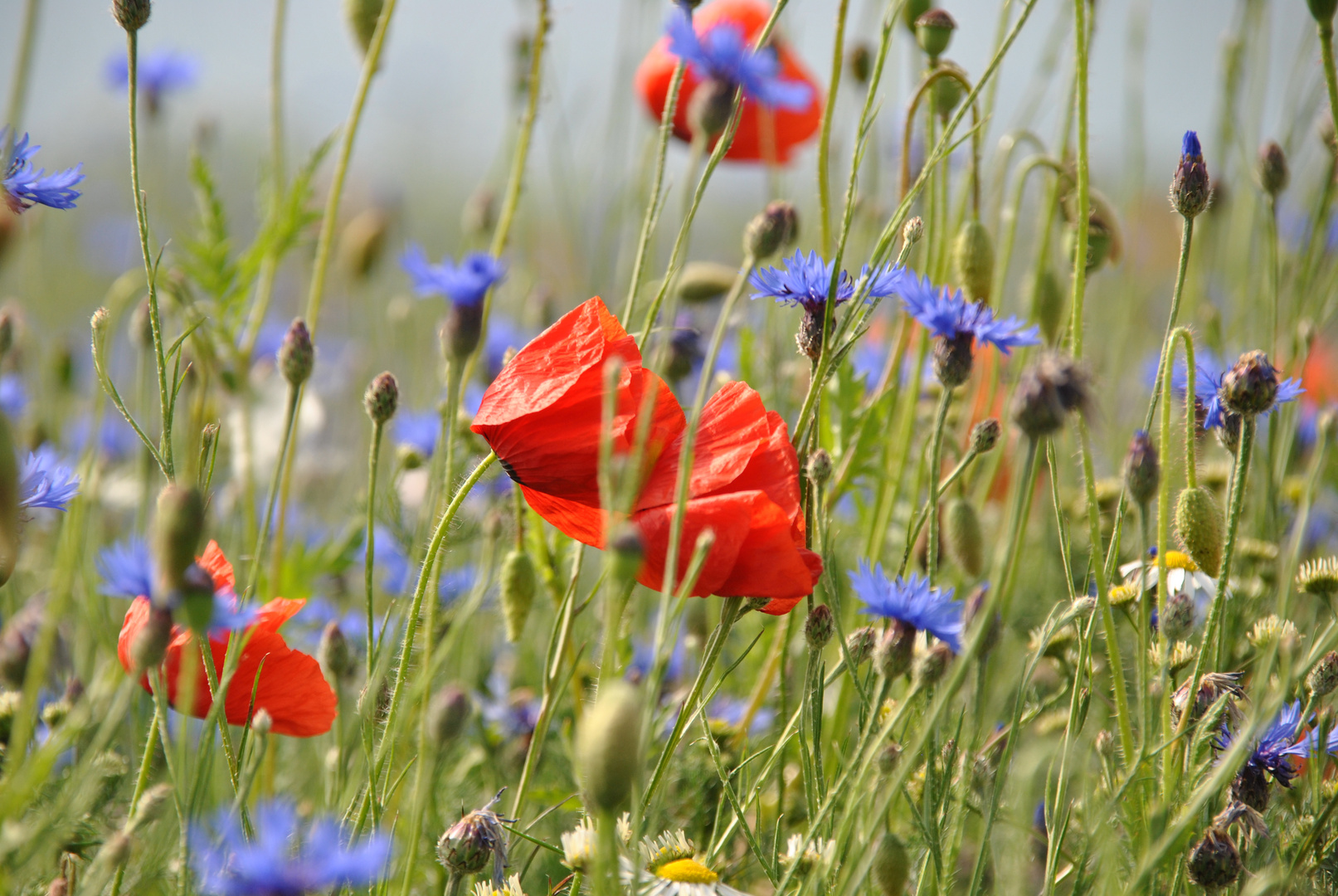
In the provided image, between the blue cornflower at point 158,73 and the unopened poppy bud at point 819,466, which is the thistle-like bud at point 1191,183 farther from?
the blue cornflower at point 158,73

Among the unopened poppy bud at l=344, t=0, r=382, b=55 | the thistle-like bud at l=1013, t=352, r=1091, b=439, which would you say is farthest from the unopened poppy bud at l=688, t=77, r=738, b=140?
the unopened poppy bud at l=344, t=0, r=382, b=55

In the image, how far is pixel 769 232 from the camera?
792 millimetres

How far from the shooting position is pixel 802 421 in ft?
2.54

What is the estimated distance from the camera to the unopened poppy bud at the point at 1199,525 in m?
0.77

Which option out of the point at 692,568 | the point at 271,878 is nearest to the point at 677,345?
the point at 692,568

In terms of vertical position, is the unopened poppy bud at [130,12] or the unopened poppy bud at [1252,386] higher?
the unopened poppy bud at [130,12]

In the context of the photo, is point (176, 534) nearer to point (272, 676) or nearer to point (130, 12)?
point (272, 676)

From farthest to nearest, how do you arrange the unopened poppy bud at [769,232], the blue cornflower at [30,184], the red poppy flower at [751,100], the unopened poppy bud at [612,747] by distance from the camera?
the red poppy flower at [751,100] → the unopened poppy bud at [769,232] → the blue cornflower at [30,184] → the unopened poppy bud at [612,747]

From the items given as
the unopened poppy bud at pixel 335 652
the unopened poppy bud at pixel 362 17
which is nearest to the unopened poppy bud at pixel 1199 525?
the unopened poppy bud at pixel 335 652

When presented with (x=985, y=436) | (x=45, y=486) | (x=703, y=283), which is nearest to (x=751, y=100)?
(x=703, y=283)

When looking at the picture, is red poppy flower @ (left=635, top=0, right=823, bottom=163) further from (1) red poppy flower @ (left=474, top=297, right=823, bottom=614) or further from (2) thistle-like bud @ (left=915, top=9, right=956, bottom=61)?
(1) red poppy flower @ (left=474, top=297, right=823, bottom=614)

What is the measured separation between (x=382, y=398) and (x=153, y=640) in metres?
0.30

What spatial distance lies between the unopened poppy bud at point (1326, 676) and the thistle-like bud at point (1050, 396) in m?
0.38

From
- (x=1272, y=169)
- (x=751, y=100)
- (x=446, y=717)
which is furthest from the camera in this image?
(x=751, y=100)
